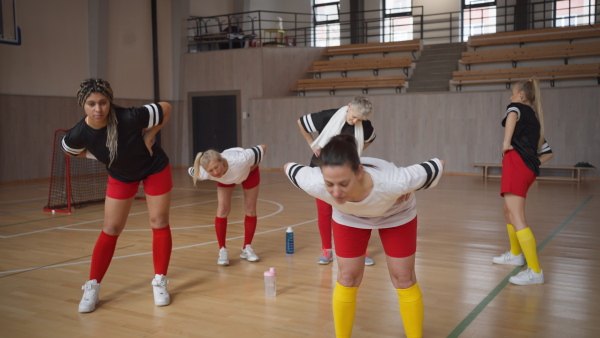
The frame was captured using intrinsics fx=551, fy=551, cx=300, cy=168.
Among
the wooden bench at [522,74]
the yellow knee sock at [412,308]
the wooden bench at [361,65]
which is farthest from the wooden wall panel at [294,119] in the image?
the yellow knee sock at [412,308]

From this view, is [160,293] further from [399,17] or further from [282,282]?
[399,17]

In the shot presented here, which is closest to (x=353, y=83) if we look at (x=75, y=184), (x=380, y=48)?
(x=380, y=48)

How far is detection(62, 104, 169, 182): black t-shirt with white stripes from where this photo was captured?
3.66 m

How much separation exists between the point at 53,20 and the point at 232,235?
966 cm

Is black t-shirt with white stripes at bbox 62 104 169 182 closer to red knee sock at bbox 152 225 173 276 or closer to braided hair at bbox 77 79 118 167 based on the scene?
braided hair at bbox 77 79 118 167

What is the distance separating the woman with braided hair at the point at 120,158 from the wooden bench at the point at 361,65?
504 inches

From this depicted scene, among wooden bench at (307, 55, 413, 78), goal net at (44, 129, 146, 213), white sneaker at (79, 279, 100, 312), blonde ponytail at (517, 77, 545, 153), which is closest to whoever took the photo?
white sneaker at (79, 279, 100, 312)

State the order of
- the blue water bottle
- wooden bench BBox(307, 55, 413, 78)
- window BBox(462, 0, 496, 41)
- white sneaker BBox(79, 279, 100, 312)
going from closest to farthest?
white sneaker BBox(79, 279, 100, 312) → the blue water bottle → wooden bench BBox(307, 55, 413, 78) → window BBox(462, 0, 496, 41)

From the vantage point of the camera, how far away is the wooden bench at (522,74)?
12961 mm

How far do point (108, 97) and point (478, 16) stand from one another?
17.2m

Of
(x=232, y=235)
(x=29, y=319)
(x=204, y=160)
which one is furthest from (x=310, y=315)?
(x=232, y=235)

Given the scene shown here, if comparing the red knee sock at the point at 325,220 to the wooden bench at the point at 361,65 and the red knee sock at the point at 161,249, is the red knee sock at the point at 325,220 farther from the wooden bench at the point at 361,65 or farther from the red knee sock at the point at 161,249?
the wooden bench at the point at 361,65

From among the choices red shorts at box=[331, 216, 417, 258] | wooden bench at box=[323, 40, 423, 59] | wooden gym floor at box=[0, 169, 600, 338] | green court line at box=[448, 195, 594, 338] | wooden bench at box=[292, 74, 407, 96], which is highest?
wooden bench at box=[323, 40, 423, 59]

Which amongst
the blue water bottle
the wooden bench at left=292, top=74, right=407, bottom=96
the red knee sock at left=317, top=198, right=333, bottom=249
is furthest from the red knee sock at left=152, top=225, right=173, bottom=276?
the wooden bench at left=292, top=74, right=407, bottom=96
